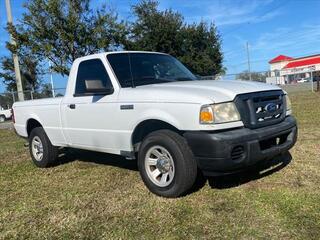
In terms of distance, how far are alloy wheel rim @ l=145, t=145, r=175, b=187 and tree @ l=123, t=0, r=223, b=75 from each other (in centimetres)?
2300

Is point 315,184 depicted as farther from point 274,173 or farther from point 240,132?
point 240,132

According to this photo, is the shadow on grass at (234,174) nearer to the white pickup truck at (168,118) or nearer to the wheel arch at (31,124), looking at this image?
the white pickup truck at (168,118)

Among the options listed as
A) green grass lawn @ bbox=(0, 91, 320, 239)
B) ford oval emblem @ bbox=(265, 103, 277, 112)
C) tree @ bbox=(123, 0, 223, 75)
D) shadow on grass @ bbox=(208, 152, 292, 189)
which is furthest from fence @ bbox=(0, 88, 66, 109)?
ford oval emblem @ bbox=(265, 103, 277, 112)

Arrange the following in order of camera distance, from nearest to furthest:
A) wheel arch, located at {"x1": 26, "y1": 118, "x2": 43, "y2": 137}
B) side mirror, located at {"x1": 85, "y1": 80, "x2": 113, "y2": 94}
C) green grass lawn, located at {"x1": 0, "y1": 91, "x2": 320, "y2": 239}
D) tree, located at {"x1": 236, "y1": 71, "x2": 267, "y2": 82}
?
green grass lawn, located at {"x1": 0, "y1": 91, "x2": 320, "y2": 239}, side mirror, located at {"x1": 85, "y1": 80, "x2": 113, "y2": 94}, wheel arch, located at {"x1": 26, "y1": 118, "x2": 43, "y2": 137}, tree, located at {"x1": 236, "y1": 71, "x2": 267, "y2": 82}

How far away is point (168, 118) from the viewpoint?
16.5ft

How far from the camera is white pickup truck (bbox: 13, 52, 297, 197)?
4.76 m

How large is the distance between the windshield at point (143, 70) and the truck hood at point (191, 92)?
0.27m

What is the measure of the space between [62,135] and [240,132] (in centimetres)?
341

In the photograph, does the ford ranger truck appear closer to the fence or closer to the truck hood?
the fence

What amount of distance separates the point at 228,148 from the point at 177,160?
2.06 feet

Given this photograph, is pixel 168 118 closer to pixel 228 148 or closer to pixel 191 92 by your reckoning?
pixel 191 92

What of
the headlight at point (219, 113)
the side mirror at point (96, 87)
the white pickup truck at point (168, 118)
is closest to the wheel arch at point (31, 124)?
the white pickup truck at point (168, 118)

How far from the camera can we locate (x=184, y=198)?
5156mm

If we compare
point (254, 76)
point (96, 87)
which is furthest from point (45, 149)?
point (254, 76)
